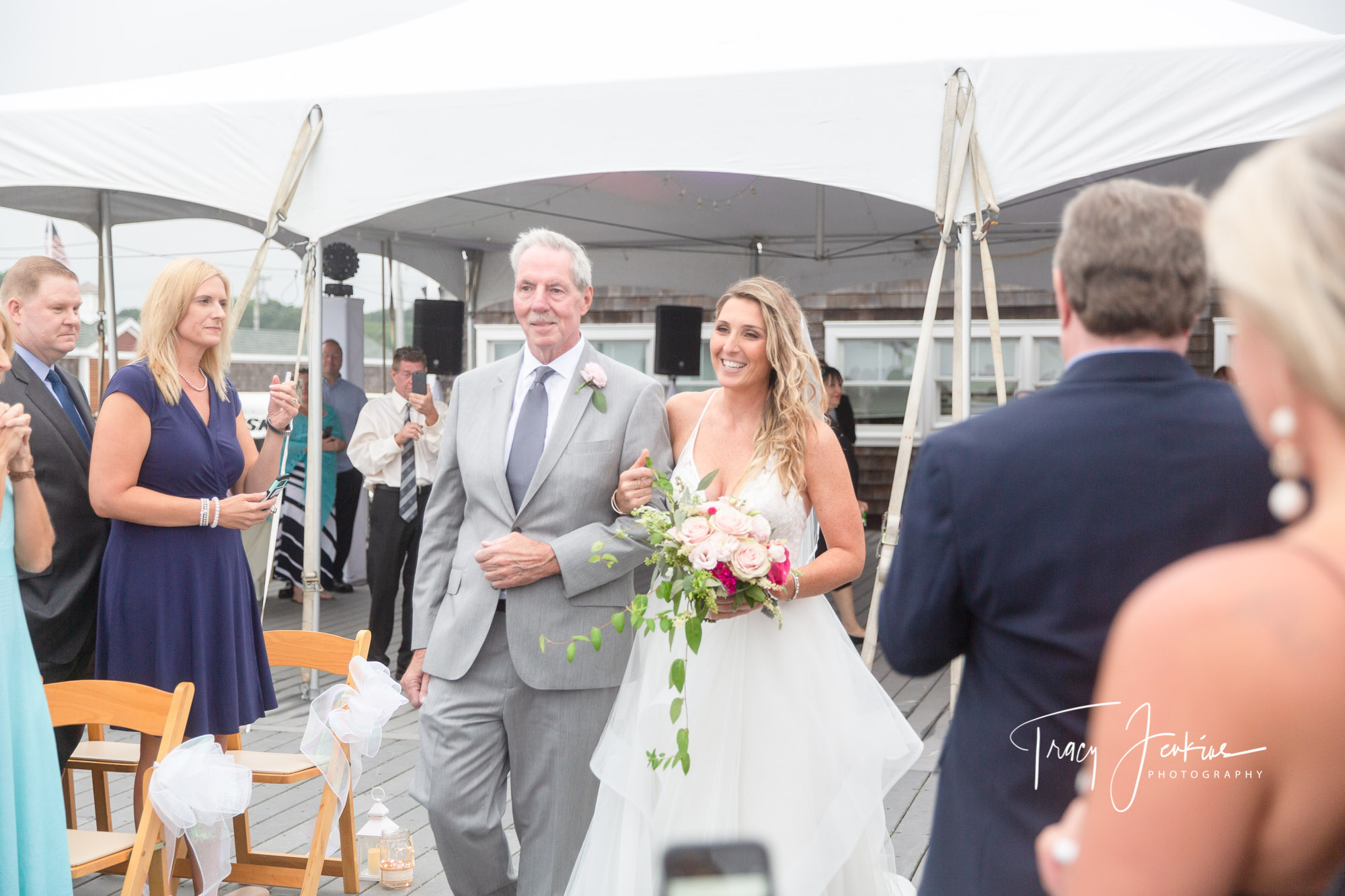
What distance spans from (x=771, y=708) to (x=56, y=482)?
8.03 feet

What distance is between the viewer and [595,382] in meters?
3.18

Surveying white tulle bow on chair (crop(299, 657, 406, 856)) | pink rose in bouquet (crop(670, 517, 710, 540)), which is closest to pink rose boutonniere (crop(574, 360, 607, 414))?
pink rose in bouquet (crop(670, 517, 710, 540))

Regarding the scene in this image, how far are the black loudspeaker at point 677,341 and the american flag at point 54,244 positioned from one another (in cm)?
597

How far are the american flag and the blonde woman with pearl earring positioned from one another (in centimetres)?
953

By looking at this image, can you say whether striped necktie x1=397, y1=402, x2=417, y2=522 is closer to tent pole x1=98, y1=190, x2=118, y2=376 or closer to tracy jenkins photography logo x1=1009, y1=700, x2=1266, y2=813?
tent pole x1=98, y1=190, x2=118, y2=376

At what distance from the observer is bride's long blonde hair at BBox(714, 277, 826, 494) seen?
319 centimetres

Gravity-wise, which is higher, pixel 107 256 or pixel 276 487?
pixel 107 256

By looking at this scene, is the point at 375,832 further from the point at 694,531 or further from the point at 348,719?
the point at 694,531

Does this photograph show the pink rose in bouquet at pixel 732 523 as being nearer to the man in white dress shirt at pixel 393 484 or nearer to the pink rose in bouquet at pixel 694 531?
the pink rose in bouquet at pixel 694 531

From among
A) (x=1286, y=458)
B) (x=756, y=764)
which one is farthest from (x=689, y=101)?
(x=1286, y=458)

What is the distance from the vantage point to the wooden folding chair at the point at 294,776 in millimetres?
3566

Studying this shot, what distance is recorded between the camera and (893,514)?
5082mm

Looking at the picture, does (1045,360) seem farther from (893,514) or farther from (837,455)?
(837,455)

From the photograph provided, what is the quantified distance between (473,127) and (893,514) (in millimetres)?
2891
